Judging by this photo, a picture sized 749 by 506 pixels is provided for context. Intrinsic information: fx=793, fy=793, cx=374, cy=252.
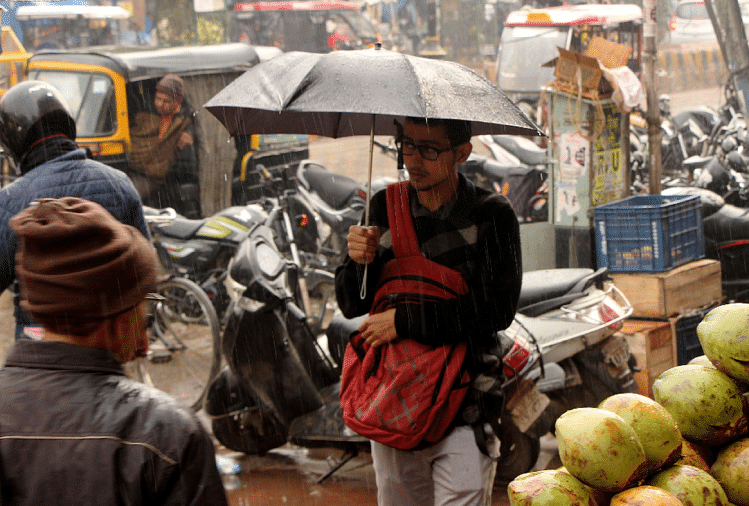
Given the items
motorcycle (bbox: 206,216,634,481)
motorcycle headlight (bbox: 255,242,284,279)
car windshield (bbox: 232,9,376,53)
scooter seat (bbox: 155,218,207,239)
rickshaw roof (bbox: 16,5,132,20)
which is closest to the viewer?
motorcycle (bbox: 206,216,634,481)

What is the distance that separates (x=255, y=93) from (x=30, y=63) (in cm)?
756

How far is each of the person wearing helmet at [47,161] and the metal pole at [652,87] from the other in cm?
380

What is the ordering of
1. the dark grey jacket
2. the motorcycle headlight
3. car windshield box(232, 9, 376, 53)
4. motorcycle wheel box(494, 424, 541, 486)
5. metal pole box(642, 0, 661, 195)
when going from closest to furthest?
the dark grey jacket, motorcycle wheel box(494, 424, 541, 486), the motorcycle headlight, metal pole box(642, 0, 661, 195), car windshield box(232, 9, 376, 53)

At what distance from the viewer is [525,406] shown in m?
3.72

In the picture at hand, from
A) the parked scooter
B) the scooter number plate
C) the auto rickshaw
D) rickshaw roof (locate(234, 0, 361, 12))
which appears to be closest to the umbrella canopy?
the scooter number plate

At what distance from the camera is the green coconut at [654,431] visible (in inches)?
68.4

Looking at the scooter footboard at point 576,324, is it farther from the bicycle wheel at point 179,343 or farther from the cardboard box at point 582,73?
the bicycle wheel at point 179,343

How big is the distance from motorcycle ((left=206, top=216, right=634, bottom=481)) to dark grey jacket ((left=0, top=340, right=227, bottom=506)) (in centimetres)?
284

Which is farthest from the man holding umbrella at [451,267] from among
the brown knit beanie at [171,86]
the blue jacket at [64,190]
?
the brown knit beanie at [171,86]

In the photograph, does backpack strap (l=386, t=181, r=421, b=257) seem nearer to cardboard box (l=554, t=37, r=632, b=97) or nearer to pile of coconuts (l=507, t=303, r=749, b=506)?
pile of coconuts (l=507, t=303, r=749, b=506)

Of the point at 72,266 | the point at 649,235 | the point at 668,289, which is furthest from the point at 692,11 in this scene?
the point at 72,266

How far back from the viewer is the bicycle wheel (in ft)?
18.1

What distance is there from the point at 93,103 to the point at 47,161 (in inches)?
246

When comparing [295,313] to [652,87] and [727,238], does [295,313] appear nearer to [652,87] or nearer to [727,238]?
[652,87]
